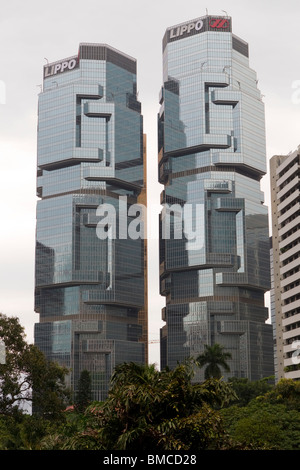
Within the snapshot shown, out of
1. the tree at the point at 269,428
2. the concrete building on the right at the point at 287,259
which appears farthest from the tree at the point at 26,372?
the concrete building on the right at the point at 287,259

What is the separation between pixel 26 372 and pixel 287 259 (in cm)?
11353

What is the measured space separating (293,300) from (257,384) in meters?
22.0

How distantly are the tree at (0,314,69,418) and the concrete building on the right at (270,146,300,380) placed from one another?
9508 centimetres

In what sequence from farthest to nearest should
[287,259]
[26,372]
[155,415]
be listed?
[287,259]
[26,372]
[155,415]

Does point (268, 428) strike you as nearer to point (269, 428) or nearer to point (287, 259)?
point (269, 428)

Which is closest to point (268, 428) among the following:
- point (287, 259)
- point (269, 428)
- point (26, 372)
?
point (269, 428)

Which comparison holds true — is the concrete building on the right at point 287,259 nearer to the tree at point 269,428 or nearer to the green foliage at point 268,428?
the green foliage at point 268,428

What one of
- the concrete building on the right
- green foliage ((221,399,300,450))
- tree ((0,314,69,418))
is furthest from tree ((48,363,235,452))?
the concrete building on the right

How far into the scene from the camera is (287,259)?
183000 millimetres

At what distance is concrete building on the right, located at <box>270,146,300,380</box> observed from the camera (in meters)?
→ 172

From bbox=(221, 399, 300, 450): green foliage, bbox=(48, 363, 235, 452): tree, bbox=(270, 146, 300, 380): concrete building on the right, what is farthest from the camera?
bbox=(270, 146, 300, 380): concrete building on the right

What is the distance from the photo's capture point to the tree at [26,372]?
77188 mm

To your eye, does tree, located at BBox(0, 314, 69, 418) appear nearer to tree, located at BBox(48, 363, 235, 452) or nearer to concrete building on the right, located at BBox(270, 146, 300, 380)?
tree, located at BBox(48, 363, 235, 452)
